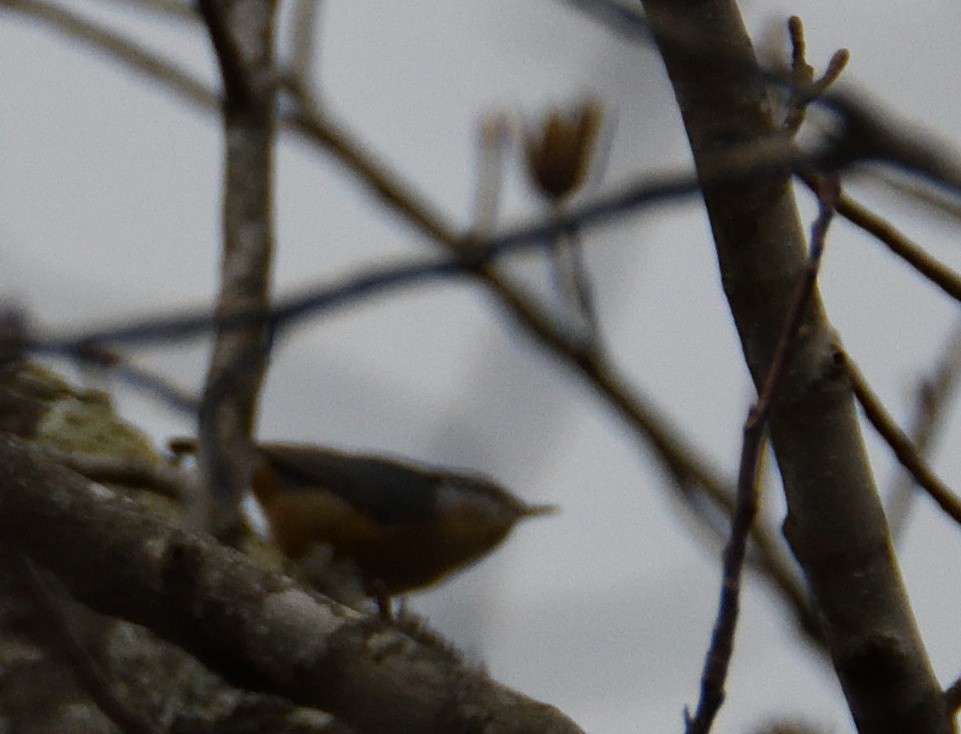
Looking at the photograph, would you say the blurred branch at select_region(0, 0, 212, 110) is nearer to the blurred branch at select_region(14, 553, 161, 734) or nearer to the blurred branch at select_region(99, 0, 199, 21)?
the blurred branch at select_region(99, 0, 199, 21)

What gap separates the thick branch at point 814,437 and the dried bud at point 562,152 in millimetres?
1793

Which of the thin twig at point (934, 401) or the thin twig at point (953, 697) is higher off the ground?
the thin twig at point (934, 401)

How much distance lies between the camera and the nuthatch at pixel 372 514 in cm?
393

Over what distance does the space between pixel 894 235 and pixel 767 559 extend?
2.49 metres

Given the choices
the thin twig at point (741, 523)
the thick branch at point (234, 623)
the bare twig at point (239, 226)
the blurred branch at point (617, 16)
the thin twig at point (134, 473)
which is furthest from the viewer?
the thin twig at point (134, 473)

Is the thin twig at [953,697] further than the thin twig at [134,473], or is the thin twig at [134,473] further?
the thin twig at [134,473]

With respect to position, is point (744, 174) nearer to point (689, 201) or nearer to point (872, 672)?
point (689, 201)

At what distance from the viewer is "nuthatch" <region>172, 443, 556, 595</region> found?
3.93 m

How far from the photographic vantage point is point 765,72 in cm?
74

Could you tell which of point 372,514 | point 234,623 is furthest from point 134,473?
point 372,514

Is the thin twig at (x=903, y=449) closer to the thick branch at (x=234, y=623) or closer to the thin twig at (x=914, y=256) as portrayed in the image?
the thin twig at (x=914, y=256)

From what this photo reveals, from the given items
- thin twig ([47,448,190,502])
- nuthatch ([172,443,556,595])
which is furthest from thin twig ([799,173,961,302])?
nuthatch ([172,443,556,595])

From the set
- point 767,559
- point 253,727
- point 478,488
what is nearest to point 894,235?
point 253,727

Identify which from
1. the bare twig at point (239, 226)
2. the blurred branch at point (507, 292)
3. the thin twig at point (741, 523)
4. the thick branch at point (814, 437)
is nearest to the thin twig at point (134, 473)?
the bare twig at point (239, 226)
